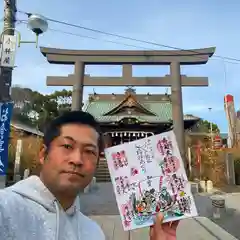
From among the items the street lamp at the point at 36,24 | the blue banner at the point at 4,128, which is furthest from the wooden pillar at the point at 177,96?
the blue banner at the point at 4,128

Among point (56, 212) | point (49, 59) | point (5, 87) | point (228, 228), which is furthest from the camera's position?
point (49, 59)

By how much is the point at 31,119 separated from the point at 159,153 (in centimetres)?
3290

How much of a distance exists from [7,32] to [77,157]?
4.38 m

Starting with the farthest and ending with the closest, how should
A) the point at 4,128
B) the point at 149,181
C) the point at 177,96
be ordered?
1. the point at 177,96
2. the point at 4,128
3. the point at 149,181

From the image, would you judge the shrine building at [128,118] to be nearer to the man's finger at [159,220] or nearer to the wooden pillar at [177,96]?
the wooden pillar at [177,96]

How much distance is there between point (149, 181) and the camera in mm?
1386

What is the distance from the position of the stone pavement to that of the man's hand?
381 cm

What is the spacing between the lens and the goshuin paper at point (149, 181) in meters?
1.33

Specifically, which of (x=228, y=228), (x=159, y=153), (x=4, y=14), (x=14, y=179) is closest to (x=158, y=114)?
(x=14, y=179)

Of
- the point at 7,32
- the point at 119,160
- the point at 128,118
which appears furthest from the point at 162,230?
the point at 128,118

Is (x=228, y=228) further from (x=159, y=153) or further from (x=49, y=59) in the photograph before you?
(x=49, y=59)

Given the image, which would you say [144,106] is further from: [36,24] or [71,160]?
[71,160]

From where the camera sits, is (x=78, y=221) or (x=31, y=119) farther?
(x=31, y=119)

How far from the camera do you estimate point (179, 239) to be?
15.0 feet
